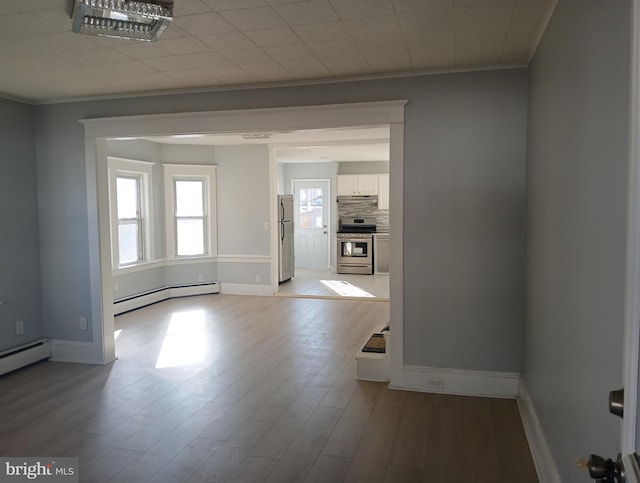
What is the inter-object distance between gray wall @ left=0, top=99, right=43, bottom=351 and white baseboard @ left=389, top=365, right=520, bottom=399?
3474mm

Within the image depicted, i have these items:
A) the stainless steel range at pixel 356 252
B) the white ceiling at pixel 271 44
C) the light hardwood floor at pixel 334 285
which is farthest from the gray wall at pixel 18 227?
the stainless steel range at pixel 356 252

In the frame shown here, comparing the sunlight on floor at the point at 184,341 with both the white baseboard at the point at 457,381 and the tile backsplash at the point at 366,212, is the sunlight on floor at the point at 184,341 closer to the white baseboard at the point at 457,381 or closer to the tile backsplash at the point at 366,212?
the white baseboard at the point at 457,381

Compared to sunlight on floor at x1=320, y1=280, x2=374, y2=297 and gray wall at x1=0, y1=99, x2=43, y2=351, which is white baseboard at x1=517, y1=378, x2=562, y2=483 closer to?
gray wall at x1=0, y1=99, x2=43, y2=351

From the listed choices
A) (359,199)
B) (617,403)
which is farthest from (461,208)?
(359,199)

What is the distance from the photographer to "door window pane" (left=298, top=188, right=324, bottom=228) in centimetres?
1145

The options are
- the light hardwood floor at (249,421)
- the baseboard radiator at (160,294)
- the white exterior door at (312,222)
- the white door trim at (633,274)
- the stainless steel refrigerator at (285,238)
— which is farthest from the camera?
the white exterior door at (312,222)

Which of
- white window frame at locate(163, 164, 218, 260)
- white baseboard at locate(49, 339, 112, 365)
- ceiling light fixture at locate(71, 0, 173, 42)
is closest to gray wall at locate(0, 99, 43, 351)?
white baseboard at locate(49, 339, 112, 365)

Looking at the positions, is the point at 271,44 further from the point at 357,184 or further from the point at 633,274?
the point at 357,184

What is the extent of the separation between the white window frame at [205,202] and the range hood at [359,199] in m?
3.54

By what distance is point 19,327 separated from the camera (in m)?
4.58

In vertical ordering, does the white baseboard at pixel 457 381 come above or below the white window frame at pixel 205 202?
below

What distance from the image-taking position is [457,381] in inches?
150

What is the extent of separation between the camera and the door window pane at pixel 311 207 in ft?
37.6

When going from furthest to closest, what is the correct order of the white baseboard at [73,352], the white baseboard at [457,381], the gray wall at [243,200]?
the gray wall at [243,200] → the white baseboard at [73,352] → the white baseboard at [457,381]
